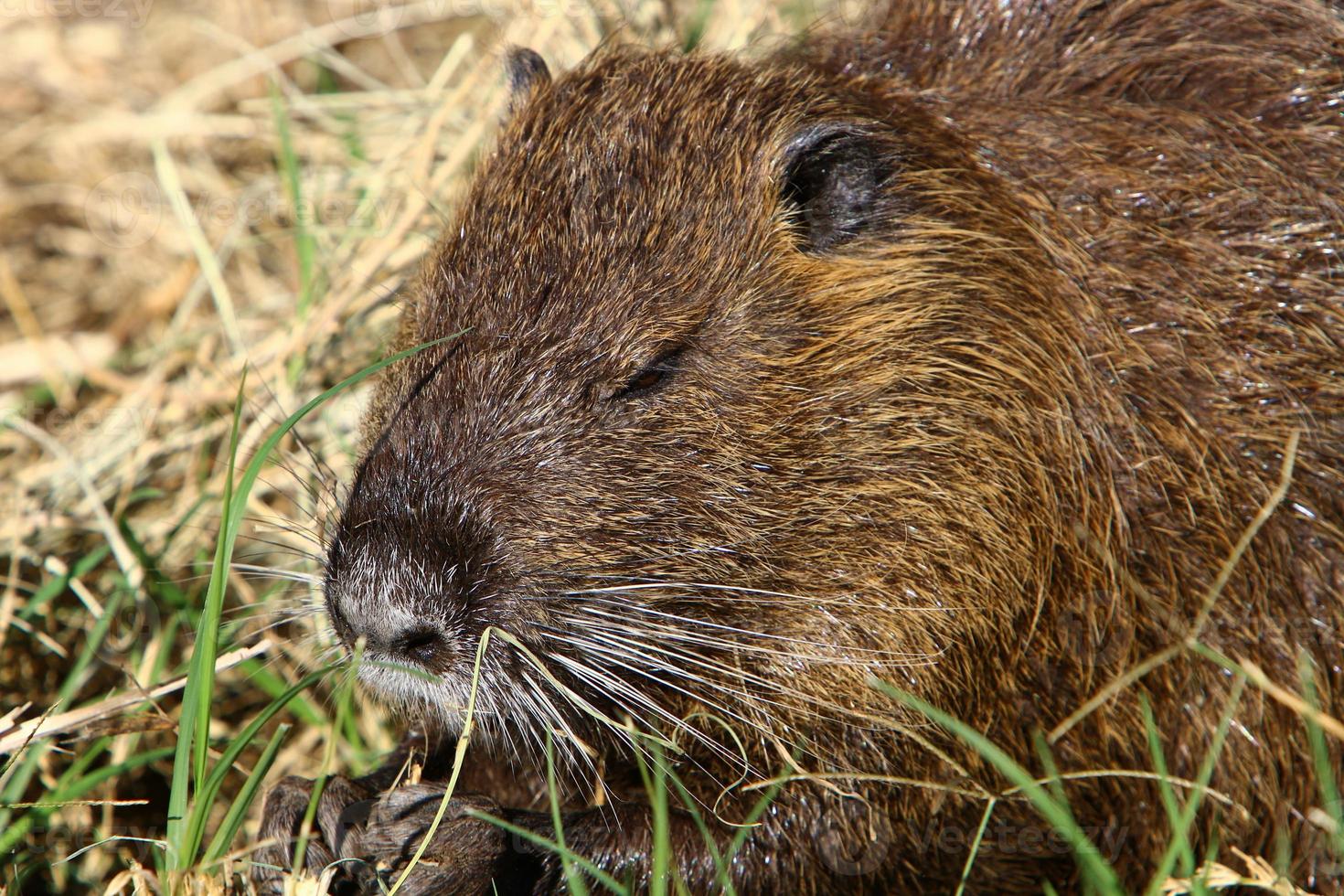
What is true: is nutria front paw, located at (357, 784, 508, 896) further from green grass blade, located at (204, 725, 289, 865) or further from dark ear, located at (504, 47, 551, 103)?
dark ear, located at (504, 47, 551, 103)

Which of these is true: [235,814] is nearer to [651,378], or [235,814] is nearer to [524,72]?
[651,378]

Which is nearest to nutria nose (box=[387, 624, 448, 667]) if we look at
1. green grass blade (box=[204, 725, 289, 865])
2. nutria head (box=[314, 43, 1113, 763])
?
nutria head (box=[314, 43, 1113, 763])

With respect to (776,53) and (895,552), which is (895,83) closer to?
(776,53)

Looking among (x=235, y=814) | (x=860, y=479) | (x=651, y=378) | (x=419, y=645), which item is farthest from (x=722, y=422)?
(x=235, y=814)

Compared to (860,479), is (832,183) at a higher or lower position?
higher

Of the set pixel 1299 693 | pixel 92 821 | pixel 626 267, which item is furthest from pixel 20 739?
pixel 1299 693

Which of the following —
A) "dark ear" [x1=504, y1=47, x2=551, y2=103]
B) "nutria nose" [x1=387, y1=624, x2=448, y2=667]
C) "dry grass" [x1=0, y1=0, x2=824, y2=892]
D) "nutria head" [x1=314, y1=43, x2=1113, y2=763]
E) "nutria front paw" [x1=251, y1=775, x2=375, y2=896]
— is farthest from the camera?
"dry grass" [x1=0, y1=0, x2=824, y2=892]

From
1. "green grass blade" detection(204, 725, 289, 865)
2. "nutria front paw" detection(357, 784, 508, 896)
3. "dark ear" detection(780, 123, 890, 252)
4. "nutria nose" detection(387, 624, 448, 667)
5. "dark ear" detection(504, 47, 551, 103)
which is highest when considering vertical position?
"dark ear" detection(504, 47, 551, 103)
